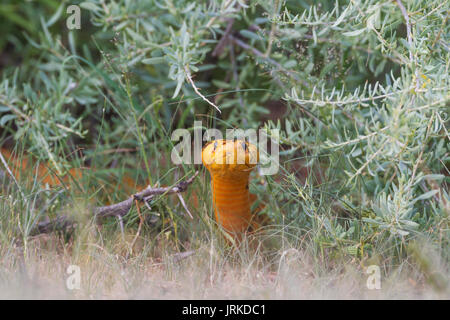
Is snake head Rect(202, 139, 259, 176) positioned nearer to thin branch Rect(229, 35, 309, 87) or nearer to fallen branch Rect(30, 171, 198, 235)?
fallen branch Rect(30, 171, 198, 235)

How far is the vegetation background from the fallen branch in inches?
1.0

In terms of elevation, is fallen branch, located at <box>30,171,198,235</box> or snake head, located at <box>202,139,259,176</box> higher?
snake head, located at <box>202,139,259,176</box>

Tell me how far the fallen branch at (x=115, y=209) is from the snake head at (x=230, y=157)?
0.33 ft

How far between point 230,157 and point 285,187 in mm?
257

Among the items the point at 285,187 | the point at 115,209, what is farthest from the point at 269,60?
the point at 115,209

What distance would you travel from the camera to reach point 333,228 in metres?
1.41

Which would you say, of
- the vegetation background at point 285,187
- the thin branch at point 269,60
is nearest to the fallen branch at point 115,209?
the vegetation background at point 285,187

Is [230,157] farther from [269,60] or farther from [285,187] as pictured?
[269,60]

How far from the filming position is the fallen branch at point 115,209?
1.53m

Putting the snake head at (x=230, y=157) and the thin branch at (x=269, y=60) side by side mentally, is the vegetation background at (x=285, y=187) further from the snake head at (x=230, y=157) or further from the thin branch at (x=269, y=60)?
the snake head at (x=230, y=157)

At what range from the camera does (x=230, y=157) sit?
140 centimetres

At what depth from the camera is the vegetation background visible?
49.6 inches

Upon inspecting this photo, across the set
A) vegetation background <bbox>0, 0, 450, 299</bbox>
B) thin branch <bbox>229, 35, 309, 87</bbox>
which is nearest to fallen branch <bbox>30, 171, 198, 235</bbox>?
vegetation background <bbox>0, 0, 450, 299</bbox>

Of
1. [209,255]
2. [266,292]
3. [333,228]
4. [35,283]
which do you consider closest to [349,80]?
[333,228]
